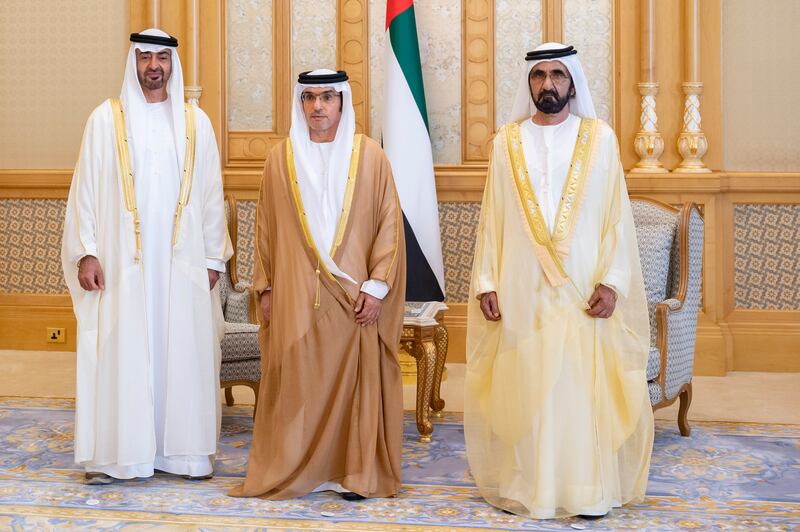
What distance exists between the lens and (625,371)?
12.5 feet

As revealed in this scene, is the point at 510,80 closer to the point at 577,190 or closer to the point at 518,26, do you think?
the point at 518,26

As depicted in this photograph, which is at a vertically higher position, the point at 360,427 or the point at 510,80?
the point at 510,80

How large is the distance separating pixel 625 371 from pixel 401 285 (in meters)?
0.91

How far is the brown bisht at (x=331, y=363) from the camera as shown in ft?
12.8

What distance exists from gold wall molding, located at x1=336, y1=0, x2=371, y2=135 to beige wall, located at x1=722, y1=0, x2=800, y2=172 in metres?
2.27

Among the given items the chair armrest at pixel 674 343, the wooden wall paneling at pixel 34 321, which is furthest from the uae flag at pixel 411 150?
the wooden wall paneling at pixel 34 321

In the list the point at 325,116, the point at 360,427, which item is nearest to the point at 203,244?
the point at 325,116

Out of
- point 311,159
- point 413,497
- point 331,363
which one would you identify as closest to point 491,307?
point 331,363

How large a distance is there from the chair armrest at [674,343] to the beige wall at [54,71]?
13.6 feet

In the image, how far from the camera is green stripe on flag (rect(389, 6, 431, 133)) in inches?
249

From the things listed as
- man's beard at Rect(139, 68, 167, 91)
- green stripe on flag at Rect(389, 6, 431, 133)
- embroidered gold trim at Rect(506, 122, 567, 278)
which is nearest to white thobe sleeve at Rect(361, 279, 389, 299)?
embroidered gold trim at Rect(506, 122, 567, 278)

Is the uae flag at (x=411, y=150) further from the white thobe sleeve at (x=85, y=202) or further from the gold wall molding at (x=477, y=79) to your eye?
the white thobe sleeve at (x=85, y=202)

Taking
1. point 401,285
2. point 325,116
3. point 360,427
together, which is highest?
point 325,116

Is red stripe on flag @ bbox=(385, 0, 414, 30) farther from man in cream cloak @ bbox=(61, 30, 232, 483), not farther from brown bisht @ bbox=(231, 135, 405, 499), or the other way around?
brown bisht @ bbox=(231, 135, 405, 499)
